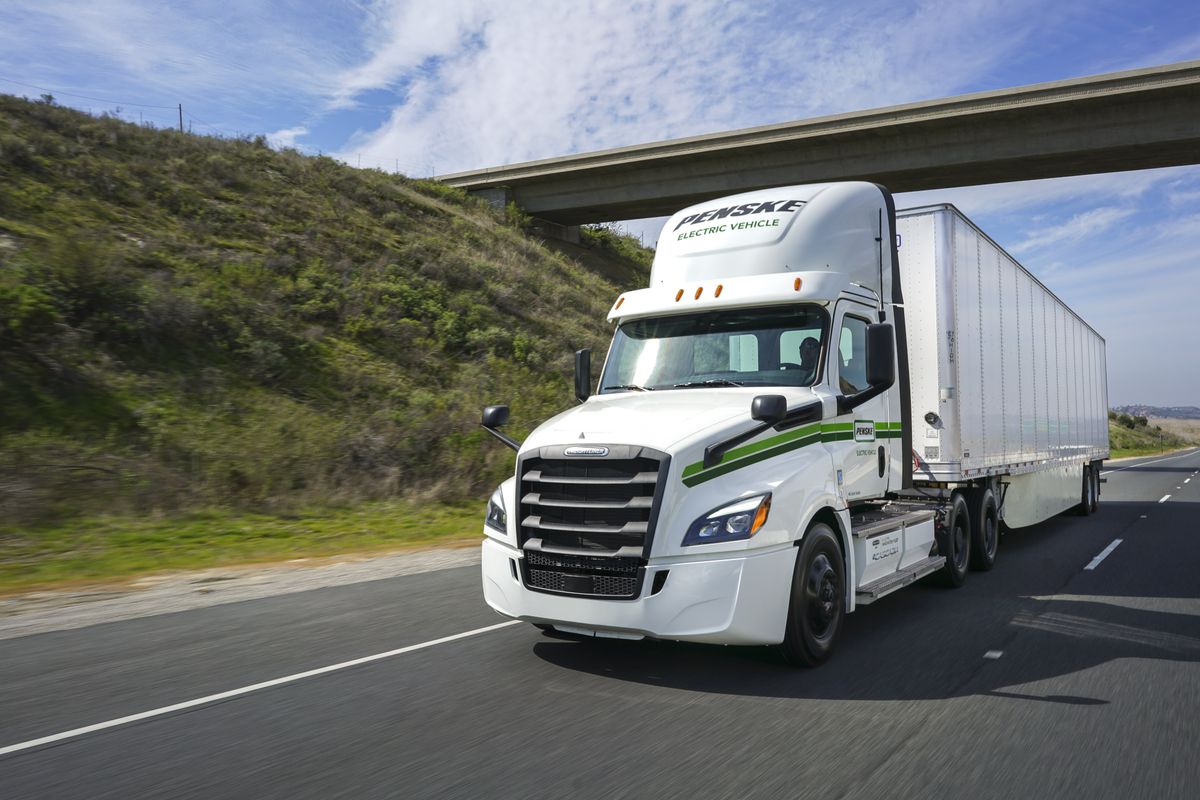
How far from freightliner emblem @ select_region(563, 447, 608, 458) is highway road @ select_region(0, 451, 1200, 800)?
1471 millimetres

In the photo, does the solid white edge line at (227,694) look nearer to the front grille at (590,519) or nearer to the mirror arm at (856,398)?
the front grille at (590,519)

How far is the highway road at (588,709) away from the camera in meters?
4.15

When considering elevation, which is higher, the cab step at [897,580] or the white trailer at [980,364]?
the white trailer at [980,364]

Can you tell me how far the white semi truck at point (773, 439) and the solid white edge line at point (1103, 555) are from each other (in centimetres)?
120

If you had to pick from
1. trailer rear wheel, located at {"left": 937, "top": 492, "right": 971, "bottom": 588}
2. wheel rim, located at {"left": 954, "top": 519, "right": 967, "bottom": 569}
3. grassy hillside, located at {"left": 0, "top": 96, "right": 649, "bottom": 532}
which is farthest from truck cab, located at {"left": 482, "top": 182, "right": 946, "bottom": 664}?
grassy hillside, located at {"left": 0, "top": 96, "right": 649, "bottom": 532}

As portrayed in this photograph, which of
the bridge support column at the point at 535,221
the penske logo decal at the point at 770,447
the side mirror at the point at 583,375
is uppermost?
the bridge support column at the point at 535,221

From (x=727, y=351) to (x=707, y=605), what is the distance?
2354mm

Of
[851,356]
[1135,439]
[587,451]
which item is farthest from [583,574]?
[1135,439]

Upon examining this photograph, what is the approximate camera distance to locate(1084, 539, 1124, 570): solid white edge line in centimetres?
1092

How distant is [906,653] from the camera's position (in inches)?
259

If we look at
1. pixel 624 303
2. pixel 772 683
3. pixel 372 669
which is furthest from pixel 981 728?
pixel 624 303

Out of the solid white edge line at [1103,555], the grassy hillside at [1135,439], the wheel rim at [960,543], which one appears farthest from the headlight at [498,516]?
the grassy hillside at [1135,439]

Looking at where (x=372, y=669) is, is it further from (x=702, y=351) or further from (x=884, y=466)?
(x=884, y=466)

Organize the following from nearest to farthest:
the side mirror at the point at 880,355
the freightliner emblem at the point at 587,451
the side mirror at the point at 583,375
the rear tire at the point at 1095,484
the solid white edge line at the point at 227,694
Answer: the solid white edge line at the point at 227,694, the freightliner emblem at the point at 587,451, the side mirror at the point at 880,355, the side mirror at the point at 583,375, the rear tire at the point at 1095,484
